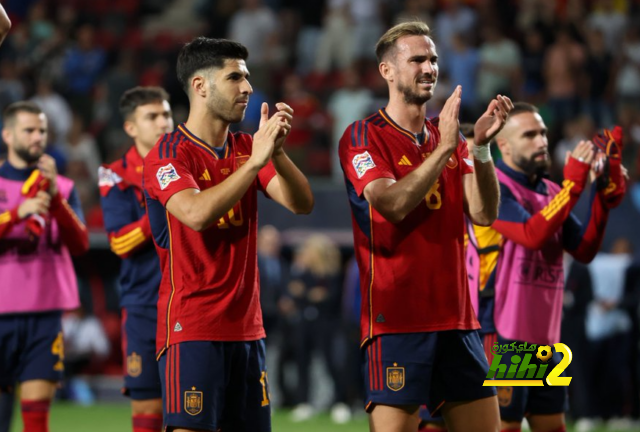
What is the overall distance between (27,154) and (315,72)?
1009cm

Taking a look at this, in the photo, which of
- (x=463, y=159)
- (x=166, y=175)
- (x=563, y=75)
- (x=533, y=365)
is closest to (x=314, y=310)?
(x=563, y=75)

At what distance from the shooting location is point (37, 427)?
704cm

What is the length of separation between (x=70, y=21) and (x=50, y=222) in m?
11.5

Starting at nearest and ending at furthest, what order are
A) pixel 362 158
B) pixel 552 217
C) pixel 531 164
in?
pixel 362 158 < pixel 552 217 < pixel 531 164

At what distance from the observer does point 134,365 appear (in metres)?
6.94

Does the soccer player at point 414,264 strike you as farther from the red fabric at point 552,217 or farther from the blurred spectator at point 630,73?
the blurred spectator at point 630,73

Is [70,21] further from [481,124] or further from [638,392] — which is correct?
[481,124]

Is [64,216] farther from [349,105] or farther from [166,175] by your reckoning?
[349,105]

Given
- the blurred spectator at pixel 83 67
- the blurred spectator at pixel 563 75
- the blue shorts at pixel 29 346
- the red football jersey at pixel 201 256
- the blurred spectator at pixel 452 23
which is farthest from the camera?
the blurred spectator at pixel 83 67

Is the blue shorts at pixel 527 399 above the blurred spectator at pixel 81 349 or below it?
above

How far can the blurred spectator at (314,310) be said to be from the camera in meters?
12.8

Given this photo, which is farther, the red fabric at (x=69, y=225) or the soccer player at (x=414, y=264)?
the red fabric at (x=69, y=225)

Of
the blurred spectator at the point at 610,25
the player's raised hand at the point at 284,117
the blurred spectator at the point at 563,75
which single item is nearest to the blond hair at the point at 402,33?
the player's raised hand at the point at 284,117

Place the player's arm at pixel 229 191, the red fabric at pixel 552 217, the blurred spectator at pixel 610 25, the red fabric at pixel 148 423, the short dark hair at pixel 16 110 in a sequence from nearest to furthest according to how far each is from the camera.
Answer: the player's arm at pixel 229 191, the red fabric at pixel 552 217, the red fabric at pixel 148 423, the short dark hair at pixel 16 110, the blurred spectator at pixel 610 25
